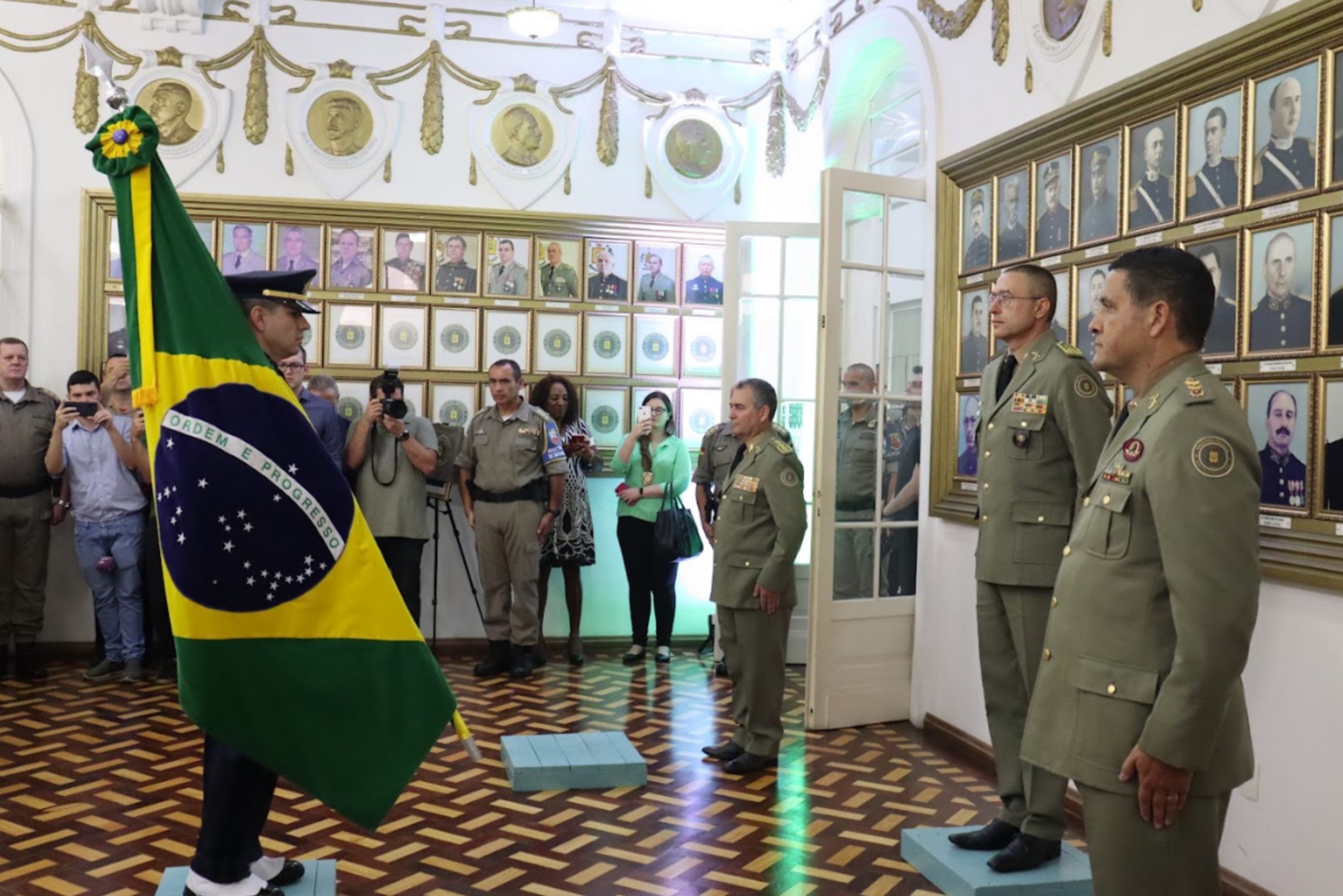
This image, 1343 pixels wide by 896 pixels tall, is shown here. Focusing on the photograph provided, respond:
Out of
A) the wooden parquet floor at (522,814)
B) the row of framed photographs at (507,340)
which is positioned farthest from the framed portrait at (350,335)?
the wooden parquet floor at (522,814)

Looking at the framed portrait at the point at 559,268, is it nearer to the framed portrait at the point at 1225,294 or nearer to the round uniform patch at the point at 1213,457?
the framed portrait at the point at 1225,294

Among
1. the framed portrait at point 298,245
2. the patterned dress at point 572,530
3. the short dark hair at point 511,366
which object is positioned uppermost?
the framed portrait at point 298,245

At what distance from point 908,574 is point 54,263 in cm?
487

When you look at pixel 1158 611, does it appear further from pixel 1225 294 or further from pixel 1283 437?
pixel 1225 294

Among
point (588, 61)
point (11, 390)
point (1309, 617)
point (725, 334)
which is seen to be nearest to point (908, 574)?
point (725, 334)

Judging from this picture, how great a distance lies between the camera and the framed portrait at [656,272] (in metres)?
7.14

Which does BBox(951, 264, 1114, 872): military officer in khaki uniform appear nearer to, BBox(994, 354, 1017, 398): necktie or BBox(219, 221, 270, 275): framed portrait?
BBox(994, 354, 1017, 398): necktie

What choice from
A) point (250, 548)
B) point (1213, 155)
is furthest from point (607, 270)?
point (250, 548)

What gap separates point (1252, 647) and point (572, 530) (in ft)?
12.6

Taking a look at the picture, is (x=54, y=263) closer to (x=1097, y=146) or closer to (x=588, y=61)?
(x=588, y=61)

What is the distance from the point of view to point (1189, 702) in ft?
6.11

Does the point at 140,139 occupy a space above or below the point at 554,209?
below

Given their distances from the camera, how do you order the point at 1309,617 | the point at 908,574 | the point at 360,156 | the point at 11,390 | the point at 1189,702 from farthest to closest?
1. the point at 360,156
2. the point at 11,390
3. the point at 908,574
4. the point at 1309,617
5. the point at 1189,702

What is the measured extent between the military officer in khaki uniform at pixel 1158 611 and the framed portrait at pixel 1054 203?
2.19 metres
